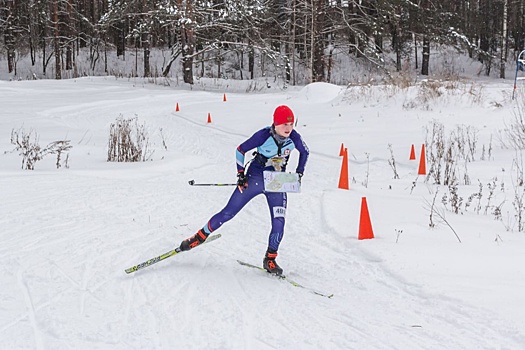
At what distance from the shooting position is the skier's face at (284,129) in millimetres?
5468

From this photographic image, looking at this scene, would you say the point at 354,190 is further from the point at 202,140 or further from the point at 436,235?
the point at 202,140

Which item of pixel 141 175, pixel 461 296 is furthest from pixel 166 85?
pixel 461 296

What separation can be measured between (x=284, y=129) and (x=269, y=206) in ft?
2.77

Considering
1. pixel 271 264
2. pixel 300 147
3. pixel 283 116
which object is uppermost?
pixel 283 116

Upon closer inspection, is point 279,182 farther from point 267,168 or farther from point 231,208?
point 231,208

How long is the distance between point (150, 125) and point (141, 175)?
7344 mm

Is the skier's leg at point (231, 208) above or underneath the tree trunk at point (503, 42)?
underneath

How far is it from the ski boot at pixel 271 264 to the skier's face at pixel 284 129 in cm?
121

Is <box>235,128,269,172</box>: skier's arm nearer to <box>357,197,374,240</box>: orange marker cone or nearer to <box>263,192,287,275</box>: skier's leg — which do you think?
<box>263,192,287,275</box>: skier's leg

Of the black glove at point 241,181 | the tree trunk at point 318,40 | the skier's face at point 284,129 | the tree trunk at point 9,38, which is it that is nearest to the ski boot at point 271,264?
the black glove at point 241,181

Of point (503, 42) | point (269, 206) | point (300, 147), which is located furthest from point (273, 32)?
point (269, 206)

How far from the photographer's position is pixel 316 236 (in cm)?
705

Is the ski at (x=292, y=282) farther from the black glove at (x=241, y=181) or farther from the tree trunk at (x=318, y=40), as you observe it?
the tree trunk at (x=318, y=40)

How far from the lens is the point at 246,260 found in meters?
6.17
